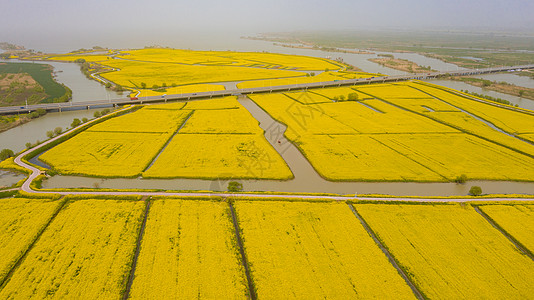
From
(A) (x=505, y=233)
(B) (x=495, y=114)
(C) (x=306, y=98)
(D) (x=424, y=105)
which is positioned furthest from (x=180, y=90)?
(B) (x=495, y=114)

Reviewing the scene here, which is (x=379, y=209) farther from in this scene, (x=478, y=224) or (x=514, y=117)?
(x=514, y=117)

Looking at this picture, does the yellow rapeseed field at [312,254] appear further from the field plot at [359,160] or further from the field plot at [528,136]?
the field plot at [528,136]

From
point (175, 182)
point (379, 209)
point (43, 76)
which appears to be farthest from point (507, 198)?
point (43, 76)

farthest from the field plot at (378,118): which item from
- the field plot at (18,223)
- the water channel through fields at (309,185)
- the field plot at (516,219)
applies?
the field plot at (18,223)

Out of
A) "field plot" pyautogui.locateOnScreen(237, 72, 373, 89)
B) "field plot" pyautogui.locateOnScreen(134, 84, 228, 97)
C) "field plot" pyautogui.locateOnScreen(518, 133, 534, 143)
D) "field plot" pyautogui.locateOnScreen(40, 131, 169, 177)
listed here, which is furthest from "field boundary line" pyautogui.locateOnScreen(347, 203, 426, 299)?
"field plot" pyautogui.locateOnScreen(237, 72, 373, 89)

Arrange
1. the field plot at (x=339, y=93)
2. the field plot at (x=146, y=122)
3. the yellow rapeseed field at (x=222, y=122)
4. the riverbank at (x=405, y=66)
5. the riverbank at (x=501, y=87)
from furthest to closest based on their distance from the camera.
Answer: the riverbank at (x=405, y=66), the riverbank at (x=501, y=87), the field plot at (x=339, y=93), the yellow rapeseed field at (x=222, y=122), the field plot at (x=146, y=122)

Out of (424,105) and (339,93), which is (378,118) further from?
(339,93)
